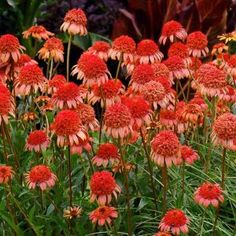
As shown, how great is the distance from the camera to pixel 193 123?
300cm

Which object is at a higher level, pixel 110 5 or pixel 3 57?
pixel 3 57

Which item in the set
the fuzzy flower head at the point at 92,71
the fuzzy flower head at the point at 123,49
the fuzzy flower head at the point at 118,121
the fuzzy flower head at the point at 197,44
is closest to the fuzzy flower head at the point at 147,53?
the fuzzy flower head at the point at 123,49

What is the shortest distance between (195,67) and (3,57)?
0.89 meters

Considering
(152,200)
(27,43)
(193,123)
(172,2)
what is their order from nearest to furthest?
(152,200), (193,123), (172,2), (27,43)

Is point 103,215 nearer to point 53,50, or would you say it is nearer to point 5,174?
point 5,174

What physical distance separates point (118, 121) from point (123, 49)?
65 cm

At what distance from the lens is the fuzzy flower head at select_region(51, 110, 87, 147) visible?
2.25 m

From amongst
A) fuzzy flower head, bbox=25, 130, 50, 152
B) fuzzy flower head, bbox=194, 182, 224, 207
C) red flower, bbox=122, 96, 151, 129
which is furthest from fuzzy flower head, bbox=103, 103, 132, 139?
fuzzy flower head, bbox=25, 130, 50, 152

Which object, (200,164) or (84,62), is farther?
(200,164)

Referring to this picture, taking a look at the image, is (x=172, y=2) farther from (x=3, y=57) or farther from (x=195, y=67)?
(x=3, y=57)

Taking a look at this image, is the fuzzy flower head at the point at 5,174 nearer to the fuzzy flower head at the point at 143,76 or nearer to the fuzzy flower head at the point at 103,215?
the fuzzy flower head at the point at 103,215

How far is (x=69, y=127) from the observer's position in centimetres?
224

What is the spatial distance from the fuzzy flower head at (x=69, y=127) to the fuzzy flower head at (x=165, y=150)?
0.80 feet

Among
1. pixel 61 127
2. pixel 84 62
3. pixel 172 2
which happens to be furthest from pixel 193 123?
pixel 172 2
